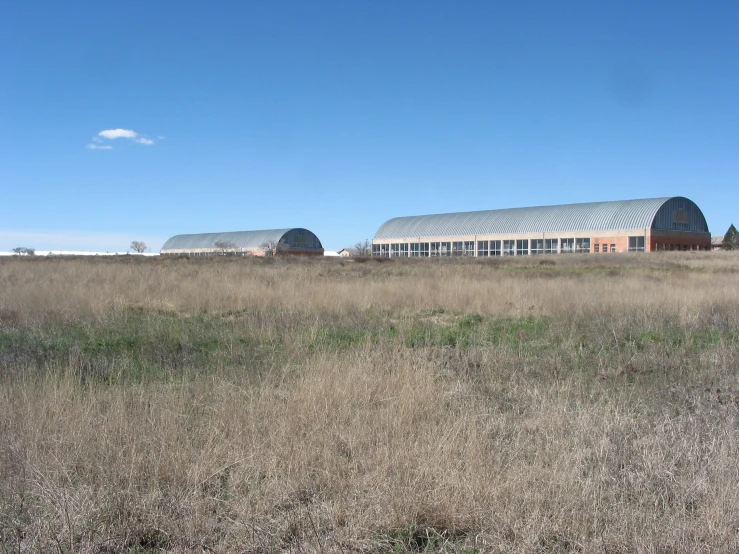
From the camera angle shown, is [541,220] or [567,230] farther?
[541,220]

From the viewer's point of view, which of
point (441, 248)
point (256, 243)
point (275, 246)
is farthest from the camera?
point (256, 243)

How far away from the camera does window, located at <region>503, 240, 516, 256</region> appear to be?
77.2m

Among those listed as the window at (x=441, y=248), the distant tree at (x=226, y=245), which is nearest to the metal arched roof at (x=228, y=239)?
the distant tree at (x=226, y=245)

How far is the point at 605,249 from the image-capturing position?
6888 cm

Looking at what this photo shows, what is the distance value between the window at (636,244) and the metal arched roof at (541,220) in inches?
55.2

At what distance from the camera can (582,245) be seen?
232 ft

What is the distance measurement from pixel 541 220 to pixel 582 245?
23.6ft

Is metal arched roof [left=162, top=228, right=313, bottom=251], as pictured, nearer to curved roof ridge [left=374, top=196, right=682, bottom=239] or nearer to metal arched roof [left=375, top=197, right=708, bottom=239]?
curved roof ridge [left=374, top=196, right=682, bottom=239]

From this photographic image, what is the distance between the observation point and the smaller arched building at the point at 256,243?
94.0m

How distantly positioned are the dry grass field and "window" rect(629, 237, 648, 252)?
6257cm

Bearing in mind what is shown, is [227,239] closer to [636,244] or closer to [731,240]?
[636,244]

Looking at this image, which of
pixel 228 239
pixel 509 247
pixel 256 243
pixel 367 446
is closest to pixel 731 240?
pixel 509 247

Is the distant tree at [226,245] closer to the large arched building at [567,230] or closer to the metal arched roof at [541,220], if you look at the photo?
the metal arched roof at [541,220]

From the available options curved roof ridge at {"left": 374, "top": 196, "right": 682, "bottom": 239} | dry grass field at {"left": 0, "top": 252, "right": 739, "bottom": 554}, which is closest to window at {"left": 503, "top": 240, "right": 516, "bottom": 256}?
curved roof ridge at {"left": 374, "top": 196, "right": 682, "bottom": 239}
